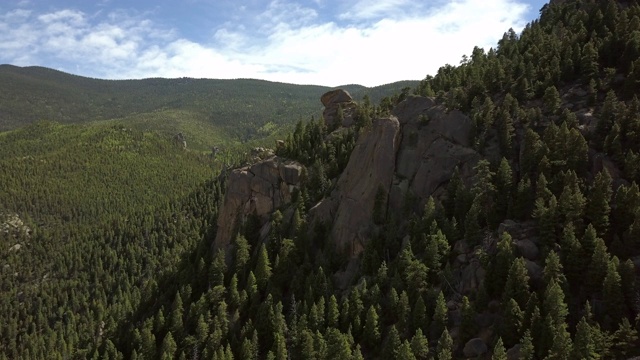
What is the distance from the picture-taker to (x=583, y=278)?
6200cm

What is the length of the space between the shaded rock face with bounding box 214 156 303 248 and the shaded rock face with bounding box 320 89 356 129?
26077 millimetres

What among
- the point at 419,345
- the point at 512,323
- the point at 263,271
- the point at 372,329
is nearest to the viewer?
the point at 512,323

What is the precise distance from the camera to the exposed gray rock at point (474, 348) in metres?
59.4

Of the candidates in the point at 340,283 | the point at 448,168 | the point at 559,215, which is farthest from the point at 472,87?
the point at 340,283

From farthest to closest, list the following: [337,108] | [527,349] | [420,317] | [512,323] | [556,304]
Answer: [337,108], [420,317], [512,323], [556,304], [527,349]

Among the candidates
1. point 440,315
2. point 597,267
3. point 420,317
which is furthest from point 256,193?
point 597,267

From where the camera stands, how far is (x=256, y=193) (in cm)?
11050

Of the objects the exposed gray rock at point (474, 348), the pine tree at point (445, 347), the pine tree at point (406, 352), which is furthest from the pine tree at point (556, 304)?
the pine tree at point (406, 352)

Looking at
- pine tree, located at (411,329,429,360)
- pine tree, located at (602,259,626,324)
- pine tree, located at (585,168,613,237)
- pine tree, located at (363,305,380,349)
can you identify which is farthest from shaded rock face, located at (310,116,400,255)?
pine tree, located at (602,259,626,324)

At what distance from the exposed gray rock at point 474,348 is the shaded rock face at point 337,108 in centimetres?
8030

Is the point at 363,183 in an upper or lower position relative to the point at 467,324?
upper

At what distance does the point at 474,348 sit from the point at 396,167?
133ft

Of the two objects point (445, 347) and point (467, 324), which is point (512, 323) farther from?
point (445, 347)

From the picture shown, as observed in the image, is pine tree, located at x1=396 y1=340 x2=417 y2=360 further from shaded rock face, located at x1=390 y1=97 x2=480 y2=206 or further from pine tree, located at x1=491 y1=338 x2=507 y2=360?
shaded rock face, located at x1=390 y1=97 x2=480 y2=206
